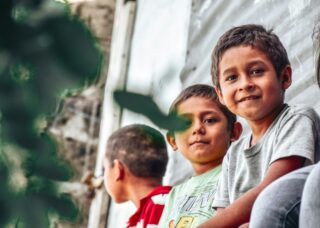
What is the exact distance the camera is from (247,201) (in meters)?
1.44

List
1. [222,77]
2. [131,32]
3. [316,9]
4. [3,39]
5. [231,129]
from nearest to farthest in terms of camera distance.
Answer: [3,39] < [222,77] < [231,129] < [316,9] < [131,32]

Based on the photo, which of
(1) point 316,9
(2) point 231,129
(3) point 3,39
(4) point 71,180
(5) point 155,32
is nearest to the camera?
(3) point 3,39

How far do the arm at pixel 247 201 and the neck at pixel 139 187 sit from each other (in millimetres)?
761

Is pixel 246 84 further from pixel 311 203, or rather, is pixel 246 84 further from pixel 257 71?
pixel 311 203

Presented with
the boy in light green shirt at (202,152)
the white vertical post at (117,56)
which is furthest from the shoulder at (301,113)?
the white vertical post at (117,56)

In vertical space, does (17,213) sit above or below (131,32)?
below

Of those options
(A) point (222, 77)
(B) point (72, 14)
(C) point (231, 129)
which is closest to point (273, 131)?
(A) point (222, 77)

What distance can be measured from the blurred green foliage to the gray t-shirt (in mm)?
755

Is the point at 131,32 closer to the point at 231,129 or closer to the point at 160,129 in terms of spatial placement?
the point at 231,129

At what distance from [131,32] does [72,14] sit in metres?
3.12

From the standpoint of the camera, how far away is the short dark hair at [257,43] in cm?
164

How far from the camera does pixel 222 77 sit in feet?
5.45

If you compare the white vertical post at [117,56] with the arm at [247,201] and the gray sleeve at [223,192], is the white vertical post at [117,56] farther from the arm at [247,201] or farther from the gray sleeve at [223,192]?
the arm at [247,201]

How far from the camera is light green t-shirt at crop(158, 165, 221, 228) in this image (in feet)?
5.83
